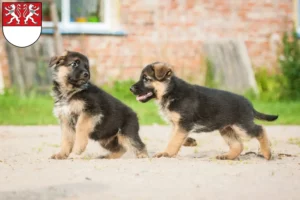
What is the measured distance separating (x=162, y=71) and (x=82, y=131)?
117 centimetres

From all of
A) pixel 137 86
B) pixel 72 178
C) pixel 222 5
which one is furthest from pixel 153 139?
pixel 222 5

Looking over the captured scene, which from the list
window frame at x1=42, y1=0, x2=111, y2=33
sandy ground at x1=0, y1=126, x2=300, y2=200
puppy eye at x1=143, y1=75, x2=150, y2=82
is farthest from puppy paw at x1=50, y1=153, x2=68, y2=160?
window frame at x1=42, y1=0, x2=111, y2=33

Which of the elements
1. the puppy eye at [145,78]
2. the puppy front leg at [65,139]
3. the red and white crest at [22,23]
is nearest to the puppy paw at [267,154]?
the puppy eye at [145,78]

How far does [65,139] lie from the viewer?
818cm

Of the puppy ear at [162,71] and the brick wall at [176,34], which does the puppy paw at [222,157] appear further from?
the brick wall at [176,34]

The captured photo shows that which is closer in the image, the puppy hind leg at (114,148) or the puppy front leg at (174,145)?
the puppy front leg at (174,145)

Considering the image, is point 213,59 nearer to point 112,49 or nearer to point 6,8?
point 112,49

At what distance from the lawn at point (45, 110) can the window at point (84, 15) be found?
193cm

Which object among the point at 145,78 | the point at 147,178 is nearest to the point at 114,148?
the point at 145,78

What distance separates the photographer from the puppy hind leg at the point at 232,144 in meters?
8.57

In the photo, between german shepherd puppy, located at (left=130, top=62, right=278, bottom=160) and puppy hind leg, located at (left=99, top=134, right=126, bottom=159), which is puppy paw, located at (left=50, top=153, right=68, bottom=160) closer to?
puppy hind leg, located at (left=99, top=134, right=126, bottom=159)

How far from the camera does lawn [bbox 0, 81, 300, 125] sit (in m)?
12.6

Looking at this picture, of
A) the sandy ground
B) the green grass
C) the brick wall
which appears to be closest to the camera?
the sandy ground

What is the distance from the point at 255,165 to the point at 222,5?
1012 cm
